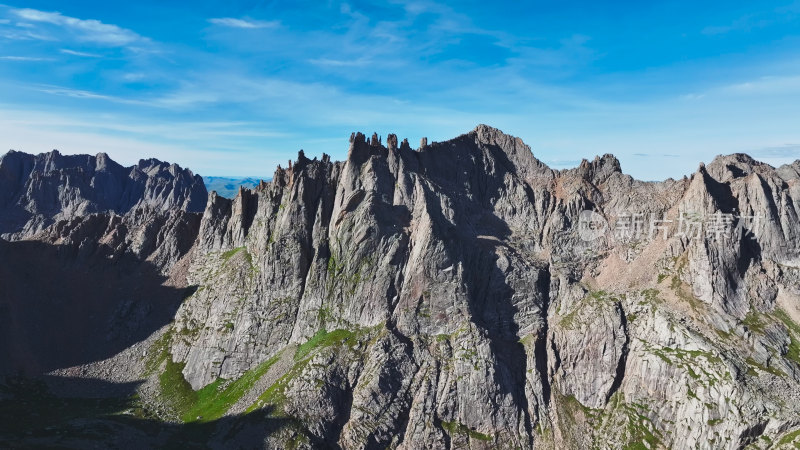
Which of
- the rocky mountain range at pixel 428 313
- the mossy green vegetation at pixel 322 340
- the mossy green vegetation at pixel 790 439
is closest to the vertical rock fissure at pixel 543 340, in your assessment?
the rocky mountain range at pixel 428 313

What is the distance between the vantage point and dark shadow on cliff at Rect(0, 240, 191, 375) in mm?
130500

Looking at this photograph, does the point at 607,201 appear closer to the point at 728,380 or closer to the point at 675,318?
the point at 675,318

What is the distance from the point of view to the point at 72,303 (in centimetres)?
14362

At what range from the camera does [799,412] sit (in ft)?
309

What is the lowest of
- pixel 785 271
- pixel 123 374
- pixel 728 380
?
pixel 123 374

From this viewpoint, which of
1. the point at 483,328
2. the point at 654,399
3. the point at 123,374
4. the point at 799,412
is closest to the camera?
the point at 799,412

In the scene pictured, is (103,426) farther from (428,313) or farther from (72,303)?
(428,313)

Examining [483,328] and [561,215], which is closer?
[483,328]

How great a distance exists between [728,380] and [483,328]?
49.7 m

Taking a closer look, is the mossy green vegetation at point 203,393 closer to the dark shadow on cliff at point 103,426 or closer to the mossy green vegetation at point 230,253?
the dark shadow on cliff at point 103,426

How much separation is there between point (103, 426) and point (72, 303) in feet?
196

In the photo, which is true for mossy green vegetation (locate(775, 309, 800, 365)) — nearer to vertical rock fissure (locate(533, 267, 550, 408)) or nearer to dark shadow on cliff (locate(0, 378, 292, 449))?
vertical rock fissure (locate(533, 267, 550, 408))

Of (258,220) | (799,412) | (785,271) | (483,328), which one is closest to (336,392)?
(483,328)

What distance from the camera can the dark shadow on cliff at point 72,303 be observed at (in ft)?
428
